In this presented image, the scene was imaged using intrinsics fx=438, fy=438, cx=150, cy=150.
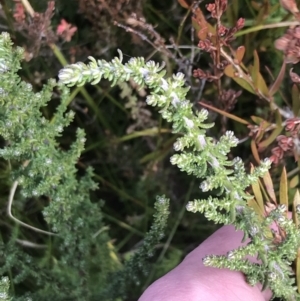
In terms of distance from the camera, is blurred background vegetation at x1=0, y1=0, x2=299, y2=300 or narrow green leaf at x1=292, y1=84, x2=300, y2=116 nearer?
narrow green leaf at x1=292, y1=84, x2=300, y2=116

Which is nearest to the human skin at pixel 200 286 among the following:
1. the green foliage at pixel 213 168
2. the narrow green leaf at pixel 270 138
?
the green foliage at pixel 213 168

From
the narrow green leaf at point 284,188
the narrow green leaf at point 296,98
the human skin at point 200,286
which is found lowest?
the human skin at point 200,286

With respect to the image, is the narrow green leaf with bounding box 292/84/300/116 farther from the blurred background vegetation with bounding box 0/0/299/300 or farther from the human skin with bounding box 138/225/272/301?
the human skin with bounding box 138/225/272/301

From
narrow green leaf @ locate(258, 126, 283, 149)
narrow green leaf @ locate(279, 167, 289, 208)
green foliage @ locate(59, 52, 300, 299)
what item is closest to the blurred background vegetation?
narrow green leaf @ locate(258, 126, 283, 149)

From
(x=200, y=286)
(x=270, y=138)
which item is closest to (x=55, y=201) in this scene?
(x=200, y=286)

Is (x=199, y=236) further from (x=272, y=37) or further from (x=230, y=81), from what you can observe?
(x=272, y=37)

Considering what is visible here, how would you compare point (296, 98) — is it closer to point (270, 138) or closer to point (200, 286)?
point (270, 138)

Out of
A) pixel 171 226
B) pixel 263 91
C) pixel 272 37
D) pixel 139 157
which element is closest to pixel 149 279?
pixel 171 226

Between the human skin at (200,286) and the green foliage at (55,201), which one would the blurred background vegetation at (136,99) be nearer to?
the green foliage at (55,201)
